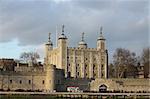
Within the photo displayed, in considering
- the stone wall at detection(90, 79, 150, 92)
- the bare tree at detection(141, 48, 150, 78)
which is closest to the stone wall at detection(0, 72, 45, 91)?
the stone wall at detection(90, 79, 150, 92)

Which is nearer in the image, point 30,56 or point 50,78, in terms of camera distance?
point 50,78

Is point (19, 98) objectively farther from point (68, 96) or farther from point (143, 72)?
point (143, 72)

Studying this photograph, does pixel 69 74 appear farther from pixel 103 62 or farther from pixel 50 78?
pixel 50 78

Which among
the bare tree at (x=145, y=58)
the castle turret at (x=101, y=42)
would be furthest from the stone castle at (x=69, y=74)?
the bare tree at (x=145, y=58)

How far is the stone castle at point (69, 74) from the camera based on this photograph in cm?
6644

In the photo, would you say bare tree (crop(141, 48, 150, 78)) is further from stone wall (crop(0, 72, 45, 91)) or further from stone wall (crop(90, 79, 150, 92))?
stone wall (crop(0, 72, 45, 91))

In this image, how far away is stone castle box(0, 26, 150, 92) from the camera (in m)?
66.4

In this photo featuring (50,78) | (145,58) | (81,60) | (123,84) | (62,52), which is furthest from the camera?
(145,58)

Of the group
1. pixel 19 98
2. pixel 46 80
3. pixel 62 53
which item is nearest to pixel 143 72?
pixel 62 53

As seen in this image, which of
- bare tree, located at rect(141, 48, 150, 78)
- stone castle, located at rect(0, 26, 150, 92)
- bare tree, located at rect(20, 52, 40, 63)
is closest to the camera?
stone castle, located at rect(0, 26, 150, 92)

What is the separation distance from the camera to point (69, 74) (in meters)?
85.8

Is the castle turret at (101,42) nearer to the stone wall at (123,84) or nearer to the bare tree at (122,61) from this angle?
the bare tree at (122,61)

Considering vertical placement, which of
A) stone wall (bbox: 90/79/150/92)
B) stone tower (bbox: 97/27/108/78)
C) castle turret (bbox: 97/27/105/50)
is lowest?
stone wall (bbox: 90/79/150/92)

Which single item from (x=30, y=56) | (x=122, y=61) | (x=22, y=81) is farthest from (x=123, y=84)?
(x=30, y=56)
